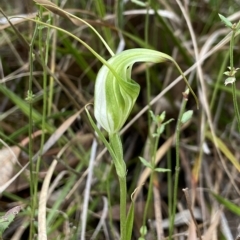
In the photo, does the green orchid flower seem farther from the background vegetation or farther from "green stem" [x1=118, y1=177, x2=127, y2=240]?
the background vegetation

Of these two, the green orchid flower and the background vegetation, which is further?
the background vegetation

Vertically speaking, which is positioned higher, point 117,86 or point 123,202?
point 117,86

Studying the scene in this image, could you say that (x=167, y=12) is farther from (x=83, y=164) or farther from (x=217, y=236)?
(x=217, y=236)

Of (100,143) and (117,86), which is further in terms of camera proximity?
(100,143)

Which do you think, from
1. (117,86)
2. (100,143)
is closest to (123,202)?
(117,86)

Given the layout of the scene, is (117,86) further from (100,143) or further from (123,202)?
(100,143)

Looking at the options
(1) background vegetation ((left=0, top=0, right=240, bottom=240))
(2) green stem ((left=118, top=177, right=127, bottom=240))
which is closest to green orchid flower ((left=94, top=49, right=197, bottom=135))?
(2) green stem ((left=118, top=177, right=127, bottom=240))

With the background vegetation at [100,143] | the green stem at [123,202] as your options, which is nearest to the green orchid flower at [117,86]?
the green stem at [123,202]

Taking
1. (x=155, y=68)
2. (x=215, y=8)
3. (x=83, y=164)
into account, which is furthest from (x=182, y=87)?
(x=83, y=164)
